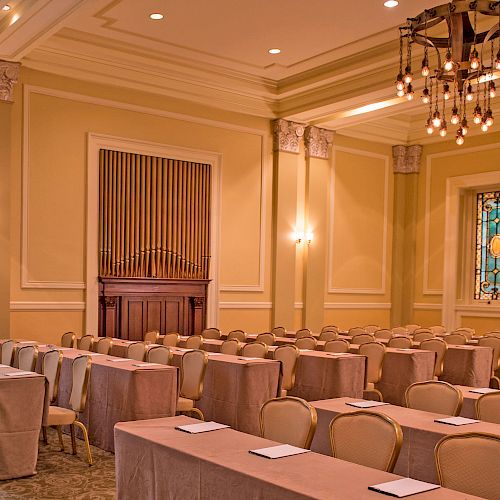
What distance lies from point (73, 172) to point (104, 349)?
11.2ft

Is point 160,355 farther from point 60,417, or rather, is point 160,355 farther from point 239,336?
point 239,336

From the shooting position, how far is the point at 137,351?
303 inches

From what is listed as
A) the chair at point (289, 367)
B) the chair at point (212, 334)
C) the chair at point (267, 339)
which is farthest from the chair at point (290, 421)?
the chair at point (212, 334)

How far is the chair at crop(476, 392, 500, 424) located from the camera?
465 cm

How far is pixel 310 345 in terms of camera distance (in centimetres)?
898

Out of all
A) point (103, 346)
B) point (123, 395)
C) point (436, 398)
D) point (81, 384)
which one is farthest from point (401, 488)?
point (103, 346)

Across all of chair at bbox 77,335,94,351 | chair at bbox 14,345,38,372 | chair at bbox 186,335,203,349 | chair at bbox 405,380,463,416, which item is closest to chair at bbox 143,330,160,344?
chair at bbox 186,335,203,349

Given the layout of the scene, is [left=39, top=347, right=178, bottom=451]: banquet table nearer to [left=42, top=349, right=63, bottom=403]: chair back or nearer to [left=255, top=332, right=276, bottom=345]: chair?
[left=42, top=349, right=63, bottom=403]: chair back

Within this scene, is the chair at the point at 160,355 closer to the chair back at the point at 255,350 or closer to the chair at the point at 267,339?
the chair back at the point at 255,350

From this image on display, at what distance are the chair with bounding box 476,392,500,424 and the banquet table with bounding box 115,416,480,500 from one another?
5.82 ft

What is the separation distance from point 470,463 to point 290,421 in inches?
43.6

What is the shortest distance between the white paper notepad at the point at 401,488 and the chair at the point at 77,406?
3.45 meters

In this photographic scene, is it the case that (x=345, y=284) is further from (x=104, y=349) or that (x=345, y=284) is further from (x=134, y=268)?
(x=104, y=349)

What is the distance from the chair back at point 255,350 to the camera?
7.91 meters
